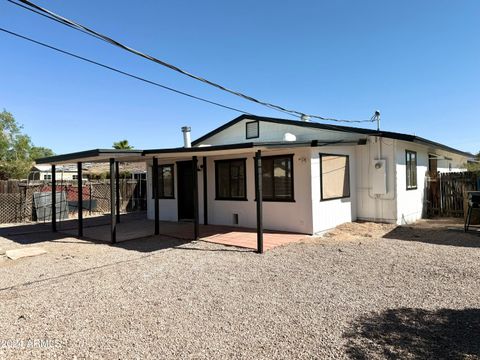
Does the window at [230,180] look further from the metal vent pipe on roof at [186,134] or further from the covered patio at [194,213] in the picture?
the metal vent pipe on roof at [186,134]

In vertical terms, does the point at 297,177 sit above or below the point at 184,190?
above

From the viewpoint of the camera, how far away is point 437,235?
867 cm

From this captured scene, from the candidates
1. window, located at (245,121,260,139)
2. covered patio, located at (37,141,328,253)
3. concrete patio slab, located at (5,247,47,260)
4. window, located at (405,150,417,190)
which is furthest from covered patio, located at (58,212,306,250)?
window, located at (405,150,417,190)

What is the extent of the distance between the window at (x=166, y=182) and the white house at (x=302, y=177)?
40 millimetres

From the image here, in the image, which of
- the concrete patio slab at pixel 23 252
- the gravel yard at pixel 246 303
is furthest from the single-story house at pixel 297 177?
the concrete patio slab at pixel 23 252

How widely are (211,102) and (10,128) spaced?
34077mm

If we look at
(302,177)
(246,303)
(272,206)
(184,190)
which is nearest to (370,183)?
(302,177)

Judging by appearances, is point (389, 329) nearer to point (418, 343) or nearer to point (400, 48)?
point (418, 343)

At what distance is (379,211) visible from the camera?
1028 cm

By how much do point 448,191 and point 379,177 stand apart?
468 cm

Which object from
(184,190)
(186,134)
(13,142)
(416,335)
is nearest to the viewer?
(416,335)

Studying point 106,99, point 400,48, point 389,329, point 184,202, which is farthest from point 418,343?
point 106,99

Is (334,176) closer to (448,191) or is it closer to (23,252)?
(448,191)

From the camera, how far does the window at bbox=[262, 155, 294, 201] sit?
30.2ft
